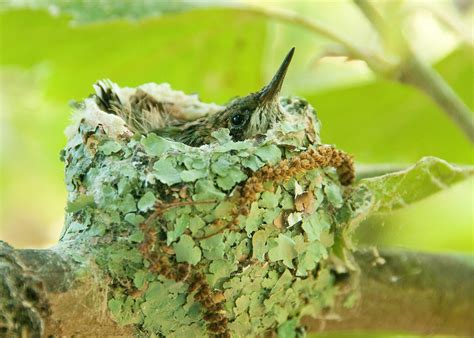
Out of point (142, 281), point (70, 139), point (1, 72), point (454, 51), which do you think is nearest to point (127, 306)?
point (142, 281)

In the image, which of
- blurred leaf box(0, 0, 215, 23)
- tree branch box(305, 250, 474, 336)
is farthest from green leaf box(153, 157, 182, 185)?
blurred leaf box(0, 0, 215, 23)

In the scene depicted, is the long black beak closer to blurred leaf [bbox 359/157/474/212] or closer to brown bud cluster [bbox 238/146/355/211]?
brown bud cluster [bbox 238/146/355/211]

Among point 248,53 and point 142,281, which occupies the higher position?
point 248,53

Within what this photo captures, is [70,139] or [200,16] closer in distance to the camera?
Result: [70,139]

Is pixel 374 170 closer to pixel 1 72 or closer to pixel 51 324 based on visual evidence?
pixel 51 324

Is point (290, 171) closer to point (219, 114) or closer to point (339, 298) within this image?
point (339, 298)

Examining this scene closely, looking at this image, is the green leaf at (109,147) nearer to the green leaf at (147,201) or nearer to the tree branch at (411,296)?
the green leaf at (147,201)

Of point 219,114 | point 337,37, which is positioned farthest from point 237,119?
point 337,37
